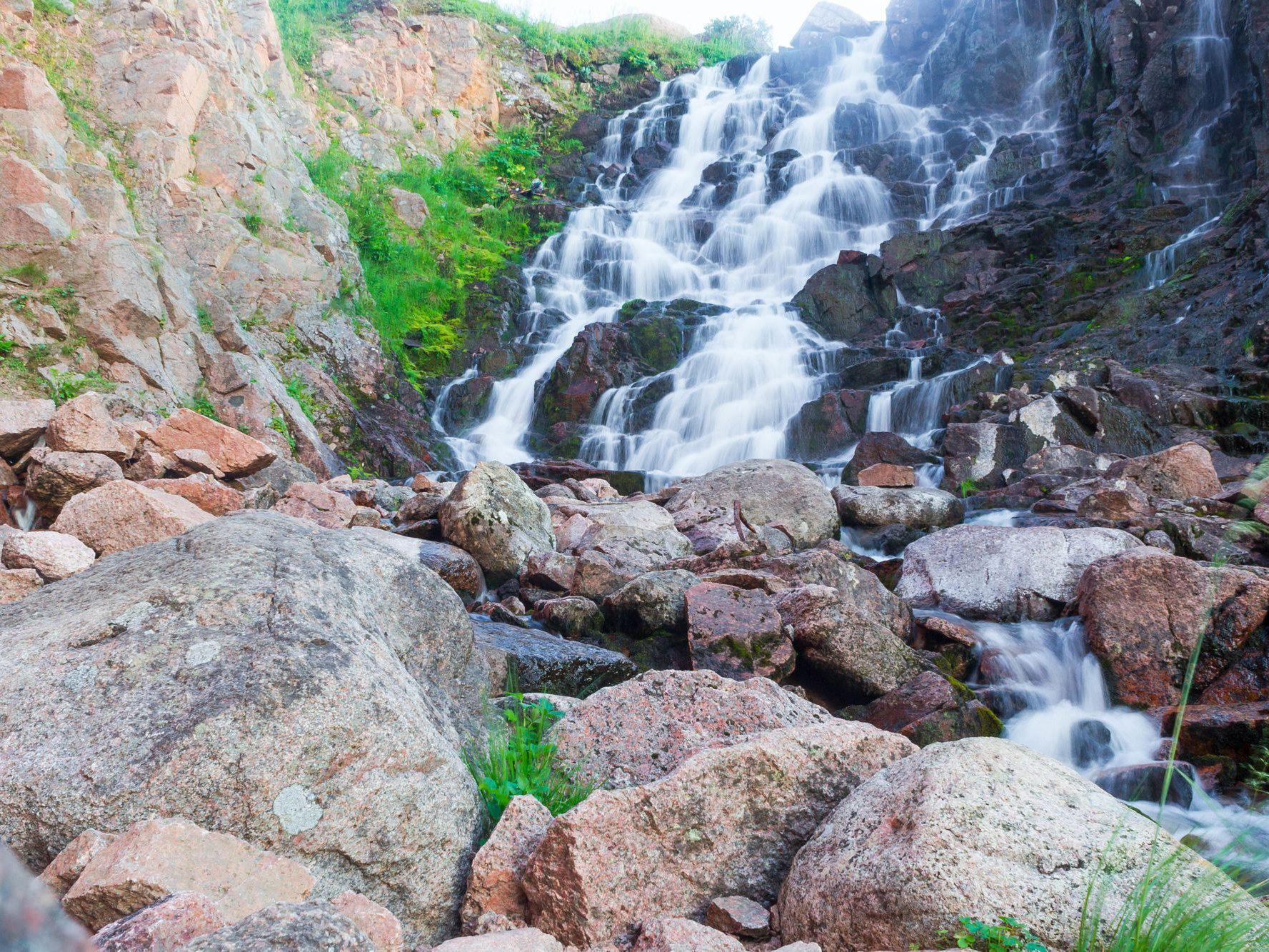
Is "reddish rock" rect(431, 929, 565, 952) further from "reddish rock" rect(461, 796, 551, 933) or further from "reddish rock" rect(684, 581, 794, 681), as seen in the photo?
"reddish rock" rect(684, 581, 794, 681)

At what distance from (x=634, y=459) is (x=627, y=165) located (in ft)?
52.1

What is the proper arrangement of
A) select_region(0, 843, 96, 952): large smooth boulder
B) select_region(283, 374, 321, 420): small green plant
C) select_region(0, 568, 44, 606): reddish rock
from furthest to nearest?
select_region(283, 374, 321, 420): small green plant, select_region(0, 568, 44, 606): reddish rock, select_region(0, 843, 96, 952): large smooth boulder

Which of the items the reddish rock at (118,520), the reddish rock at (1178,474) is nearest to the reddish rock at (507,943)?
the reddish rock at (118,520)

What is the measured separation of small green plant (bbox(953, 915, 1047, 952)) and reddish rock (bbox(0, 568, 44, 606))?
4813 millimetres

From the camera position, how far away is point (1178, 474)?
31.0ft

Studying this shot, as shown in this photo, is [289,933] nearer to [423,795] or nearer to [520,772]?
[423,795]

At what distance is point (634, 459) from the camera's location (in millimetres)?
15555

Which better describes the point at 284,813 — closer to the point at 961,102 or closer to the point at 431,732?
the point at 431,732

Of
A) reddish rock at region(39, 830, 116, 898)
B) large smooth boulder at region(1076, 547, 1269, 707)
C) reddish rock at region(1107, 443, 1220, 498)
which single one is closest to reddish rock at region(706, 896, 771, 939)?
reddish rock at region(39, 830, 116, 898)

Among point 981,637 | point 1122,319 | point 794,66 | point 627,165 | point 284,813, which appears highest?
point 794,66

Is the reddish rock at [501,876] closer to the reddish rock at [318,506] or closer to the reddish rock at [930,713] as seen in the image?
the reddish rock at [930,713]

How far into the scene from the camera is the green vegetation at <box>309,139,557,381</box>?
18.9 metres

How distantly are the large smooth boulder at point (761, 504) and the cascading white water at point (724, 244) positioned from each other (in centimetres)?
388

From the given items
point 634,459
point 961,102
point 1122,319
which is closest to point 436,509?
point 634,459
